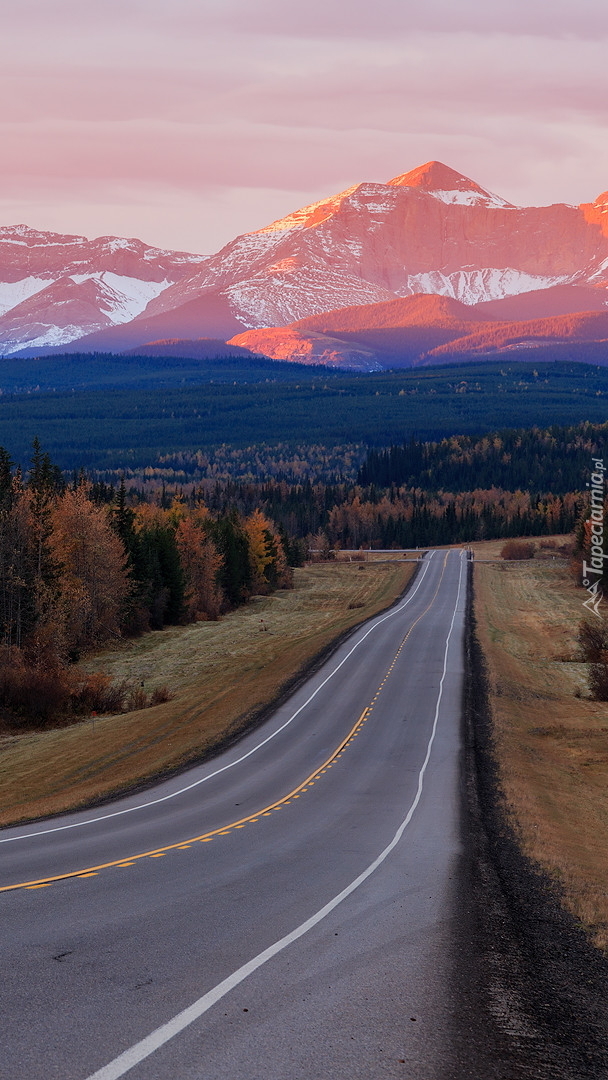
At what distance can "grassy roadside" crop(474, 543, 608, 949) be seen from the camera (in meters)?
21.0

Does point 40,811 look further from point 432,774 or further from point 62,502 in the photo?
point 62,502

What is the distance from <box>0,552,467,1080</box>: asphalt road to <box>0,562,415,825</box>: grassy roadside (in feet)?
13.0

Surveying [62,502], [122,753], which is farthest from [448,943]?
[62,502]

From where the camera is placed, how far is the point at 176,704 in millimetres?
47906

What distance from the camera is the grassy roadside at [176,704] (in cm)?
3253

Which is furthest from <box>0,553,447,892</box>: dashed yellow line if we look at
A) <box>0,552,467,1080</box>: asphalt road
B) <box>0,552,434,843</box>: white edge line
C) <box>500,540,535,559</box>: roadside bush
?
<box>500,540,535,559</box>: roadside bush

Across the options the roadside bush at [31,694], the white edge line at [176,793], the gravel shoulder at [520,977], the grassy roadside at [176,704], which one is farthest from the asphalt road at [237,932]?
the roadside bush at [31,694]

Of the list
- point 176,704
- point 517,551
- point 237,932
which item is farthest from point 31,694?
point 517,551

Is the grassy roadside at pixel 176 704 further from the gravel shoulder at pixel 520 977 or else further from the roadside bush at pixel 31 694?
the gravel shoulder at pixel 520 977

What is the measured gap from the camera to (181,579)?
88062 millimetres

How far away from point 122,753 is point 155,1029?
27.0 metres

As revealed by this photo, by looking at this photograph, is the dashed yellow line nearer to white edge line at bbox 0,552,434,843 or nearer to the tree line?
white edge line at bbox 0,552,434,843

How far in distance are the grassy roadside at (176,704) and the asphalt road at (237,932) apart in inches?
156

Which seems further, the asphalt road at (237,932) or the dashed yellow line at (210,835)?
the dashed yellow line at (210,835)
